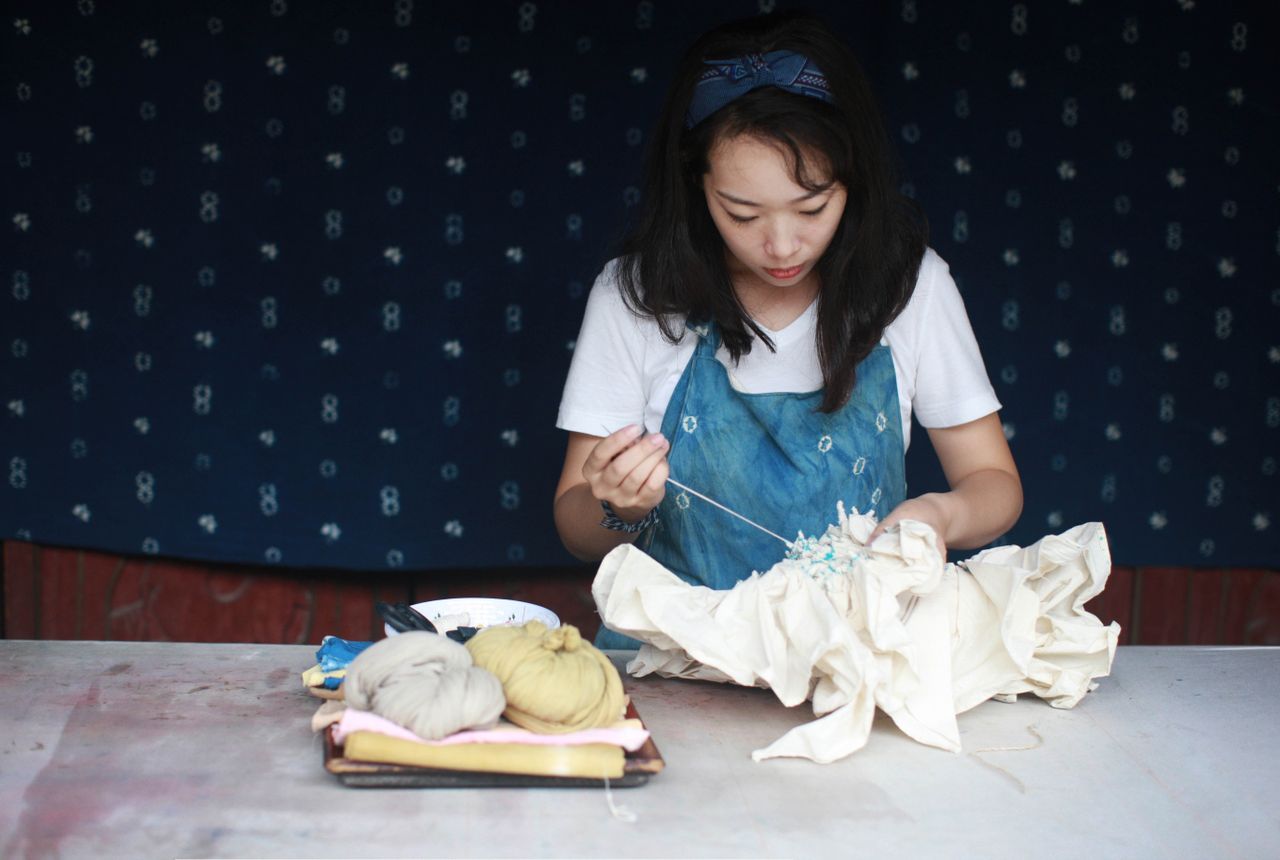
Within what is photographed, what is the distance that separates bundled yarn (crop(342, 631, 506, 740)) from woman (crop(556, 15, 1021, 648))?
492 millimetres

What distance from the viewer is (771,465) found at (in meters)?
1.82

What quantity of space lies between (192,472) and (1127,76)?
2.09 m

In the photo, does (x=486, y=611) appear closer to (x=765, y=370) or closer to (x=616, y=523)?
(x=616, y=523)

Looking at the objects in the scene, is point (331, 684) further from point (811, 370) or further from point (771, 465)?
point (811, 370)

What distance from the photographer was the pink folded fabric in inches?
45.6

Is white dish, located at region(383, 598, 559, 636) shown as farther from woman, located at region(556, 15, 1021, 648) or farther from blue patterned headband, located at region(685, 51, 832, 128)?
blue patterned headband, located at region(685, 51, 832, 128)

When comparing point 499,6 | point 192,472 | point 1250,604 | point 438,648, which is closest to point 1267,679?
point 438,648

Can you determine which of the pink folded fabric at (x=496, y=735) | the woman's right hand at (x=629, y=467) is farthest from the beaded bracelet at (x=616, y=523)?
the pink folded fabric at (x=496, y=735)

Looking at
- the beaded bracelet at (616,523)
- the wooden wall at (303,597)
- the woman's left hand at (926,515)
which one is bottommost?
the wooden wall at (303,597)

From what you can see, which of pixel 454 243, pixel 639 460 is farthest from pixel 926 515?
pixel 454 243

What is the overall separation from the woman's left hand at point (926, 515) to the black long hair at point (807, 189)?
25 cm

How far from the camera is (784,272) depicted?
165cm

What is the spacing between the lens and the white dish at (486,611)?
152 centimetres

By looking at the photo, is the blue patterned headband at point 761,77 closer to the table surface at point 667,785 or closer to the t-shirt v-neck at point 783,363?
the t-shirt v-neck at point 783,363
